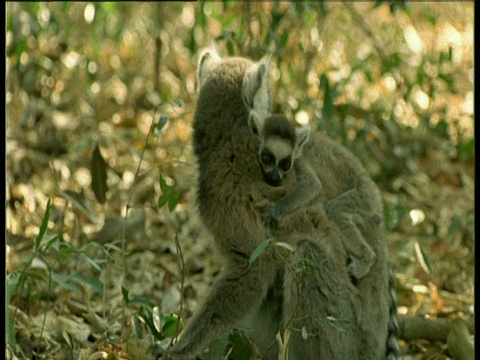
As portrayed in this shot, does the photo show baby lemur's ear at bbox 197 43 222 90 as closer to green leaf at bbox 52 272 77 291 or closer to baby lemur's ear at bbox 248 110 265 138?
baby lemur's ear at bbox 248 110 265 138

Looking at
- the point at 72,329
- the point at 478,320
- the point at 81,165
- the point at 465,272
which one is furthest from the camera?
the point at 81,165

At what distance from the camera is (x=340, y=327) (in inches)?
184

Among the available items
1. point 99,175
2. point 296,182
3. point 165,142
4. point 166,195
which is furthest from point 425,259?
point 165,142

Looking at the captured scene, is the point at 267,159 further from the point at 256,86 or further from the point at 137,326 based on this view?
the point at 137,326

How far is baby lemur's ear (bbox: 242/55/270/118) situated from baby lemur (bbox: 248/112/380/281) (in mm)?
107

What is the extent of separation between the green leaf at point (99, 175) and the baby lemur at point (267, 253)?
3.32 feet

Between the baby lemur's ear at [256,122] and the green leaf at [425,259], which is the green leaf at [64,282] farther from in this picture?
the green leaf at [425,259]

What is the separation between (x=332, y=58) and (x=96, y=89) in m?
2.45

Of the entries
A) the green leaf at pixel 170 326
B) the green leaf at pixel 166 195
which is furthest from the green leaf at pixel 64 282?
the green leaf at pixel 166 195

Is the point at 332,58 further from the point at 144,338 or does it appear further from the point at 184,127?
the point at 144,338

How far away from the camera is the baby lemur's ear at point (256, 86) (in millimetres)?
5016

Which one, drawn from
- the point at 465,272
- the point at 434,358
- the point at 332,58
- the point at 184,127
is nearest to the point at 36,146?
the point at 184,127

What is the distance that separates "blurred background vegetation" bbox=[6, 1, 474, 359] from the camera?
5.89m

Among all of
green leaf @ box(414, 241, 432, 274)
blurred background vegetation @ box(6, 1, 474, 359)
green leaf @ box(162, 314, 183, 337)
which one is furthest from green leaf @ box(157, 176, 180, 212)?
green leaf @ box(414, 241, 432, 274)
